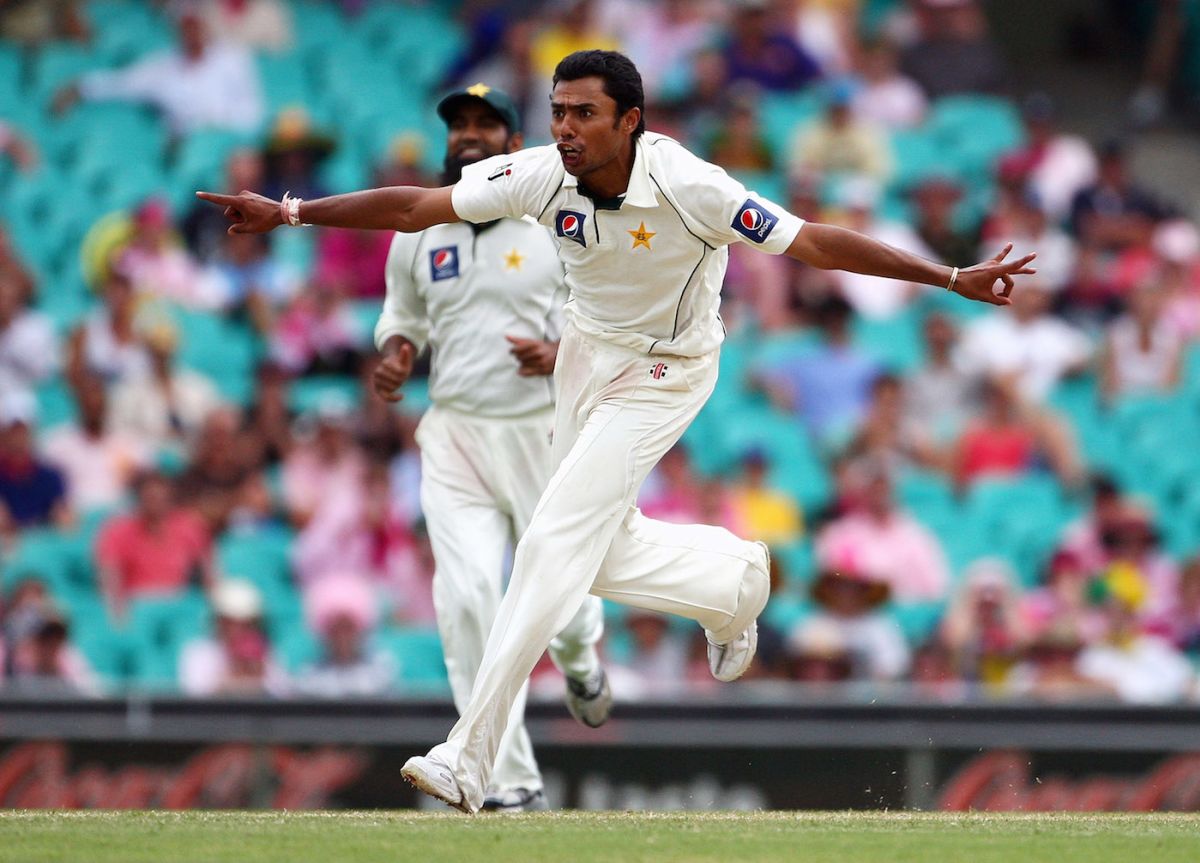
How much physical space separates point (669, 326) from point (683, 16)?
885 cm

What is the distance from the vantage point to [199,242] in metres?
12.9

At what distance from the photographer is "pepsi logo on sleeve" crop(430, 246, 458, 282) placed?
7070 millimetres

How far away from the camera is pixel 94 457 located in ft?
38.0

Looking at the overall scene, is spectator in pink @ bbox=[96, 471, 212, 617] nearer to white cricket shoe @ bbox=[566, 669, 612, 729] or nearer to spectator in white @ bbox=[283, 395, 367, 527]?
spectator in white @ bbox=[283, 395, 367, 527]

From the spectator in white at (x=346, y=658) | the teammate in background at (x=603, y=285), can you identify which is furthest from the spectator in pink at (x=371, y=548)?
the teammate in background at (x=603, y=285)

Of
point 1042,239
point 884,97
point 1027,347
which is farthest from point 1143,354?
point 884,97

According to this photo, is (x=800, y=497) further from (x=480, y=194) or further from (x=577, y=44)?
(x=480, y=194)

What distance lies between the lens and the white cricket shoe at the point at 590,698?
7328 millimetres

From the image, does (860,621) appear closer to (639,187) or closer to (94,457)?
(94,457)

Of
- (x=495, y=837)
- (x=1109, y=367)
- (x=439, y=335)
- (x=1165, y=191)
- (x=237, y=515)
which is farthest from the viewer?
(x=1165, y=191)

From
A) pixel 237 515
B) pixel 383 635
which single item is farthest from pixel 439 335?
pixel 237 515

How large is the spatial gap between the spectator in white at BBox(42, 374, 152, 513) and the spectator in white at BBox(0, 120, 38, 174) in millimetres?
2773

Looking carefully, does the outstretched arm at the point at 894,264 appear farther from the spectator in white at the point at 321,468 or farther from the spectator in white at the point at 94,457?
the spectator in white at the point at 94,457

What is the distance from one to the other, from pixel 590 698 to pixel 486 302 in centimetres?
150
